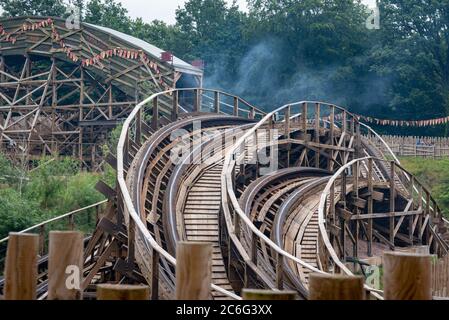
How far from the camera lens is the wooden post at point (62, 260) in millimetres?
3750

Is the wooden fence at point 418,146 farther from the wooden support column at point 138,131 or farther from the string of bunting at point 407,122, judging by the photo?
the wooden support column at point 138,131

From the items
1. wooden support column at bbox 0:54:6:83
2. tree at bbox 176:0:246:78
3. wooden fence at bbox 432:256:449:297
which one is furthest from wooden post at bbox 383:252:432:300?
tree at bbox 176:0:246:78

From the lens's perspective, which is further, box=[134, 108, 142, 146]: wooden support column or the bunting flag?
the bunting flag

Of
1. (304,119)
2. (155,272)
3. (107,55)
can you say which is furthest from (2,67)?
(155,272)

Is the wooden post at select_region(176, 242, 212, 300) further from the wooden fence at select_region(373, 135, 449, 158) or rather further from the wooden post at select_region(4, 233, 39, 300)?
the wooden fence at select_region(373, 135, 449, 158)

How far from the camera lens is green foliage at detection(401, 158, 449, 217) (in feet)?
80.1

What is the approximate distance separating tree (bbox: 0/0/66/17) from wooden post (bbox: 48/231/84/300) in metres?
33.4

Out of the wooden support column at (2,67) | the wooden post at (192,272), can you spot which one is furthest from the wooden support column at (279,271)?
the wooden support column at (2,67)

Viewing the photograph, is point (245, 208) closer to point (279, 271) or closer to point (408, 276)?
point (279, 271)

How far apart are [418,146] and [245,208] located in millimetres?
14931

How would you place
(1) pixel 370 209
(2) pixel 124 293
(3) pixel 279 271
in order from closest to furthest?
(2) pixel 124 293, (3) pixel 279 271, (1) pixel 370 209

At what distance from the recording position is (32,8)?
1422 inches

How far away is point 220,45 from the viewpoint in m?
37.5

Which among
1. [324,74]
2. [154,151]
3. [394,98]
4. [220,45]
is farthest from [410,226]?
[220,45]
